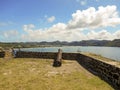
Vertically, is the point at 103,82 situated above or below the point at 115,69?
below

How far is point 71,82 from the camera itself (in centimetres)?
948

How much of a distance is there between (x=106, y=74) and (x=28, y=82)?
14.0ft

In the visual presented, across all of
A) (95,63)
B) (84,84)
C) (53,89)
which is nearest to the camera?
(53,89)

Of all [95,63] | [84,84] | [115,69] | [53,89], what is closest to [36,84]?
[53,89]

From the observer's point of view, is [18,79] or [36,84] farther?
[18,79]

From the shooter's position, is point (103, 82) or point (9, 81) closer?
point (103, 82)

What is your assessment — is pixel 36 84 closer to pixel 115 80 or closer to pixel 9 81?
pixel 9 81

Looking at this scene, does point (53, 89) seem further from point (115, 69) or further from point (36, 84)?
point (115, 69)

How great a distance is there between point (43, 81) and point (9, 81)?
6.13 feet

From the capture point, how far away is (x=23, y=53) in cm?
2262

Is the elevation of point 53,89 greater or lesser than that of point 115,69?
lesser

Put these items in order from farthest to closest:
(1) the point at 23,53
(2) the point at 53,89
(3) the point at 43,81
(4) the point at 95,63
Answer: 1. (1) the point at 23,53
2. (4) the point at 95,63
3. (3) the point at 43,81
4. (2) the point at 53,89

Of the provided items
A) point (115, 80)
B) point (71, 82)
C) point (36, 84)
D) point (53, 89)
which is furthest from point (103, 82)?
point (36, 84)

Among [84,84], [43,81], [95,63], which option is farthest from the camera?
[95,63]
